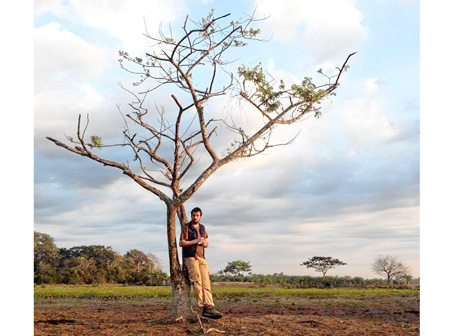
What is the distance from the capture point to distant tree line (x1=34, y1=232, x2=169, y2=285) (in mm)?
31125

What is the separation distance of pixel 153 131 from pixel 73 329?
499cm

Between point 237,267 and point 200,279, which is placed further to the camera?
point 237,267

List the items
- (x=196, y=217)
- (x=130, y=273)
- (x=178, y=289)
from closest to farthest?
(x=196, y=217) → (x=178, y=289) → (x=130, y=273)

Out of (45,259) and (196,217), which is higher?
(196,217)

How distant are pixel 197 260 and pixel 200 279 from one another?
0.40m

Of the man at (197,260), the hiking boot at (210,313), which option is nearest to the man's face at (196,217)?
the man at (197,260)

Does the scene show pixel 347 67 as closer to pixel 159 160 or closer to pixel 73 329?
pixel 159 160

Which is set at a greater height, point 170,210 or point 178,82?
point 178,82

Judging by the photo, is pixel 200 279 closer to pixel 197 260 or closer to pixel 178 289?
pixel 197 260

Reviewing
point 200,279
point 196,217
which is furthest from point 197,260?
point 196,217

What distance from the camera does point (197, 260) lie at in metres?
10.5

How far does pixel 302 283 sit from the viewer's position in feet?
98.8
